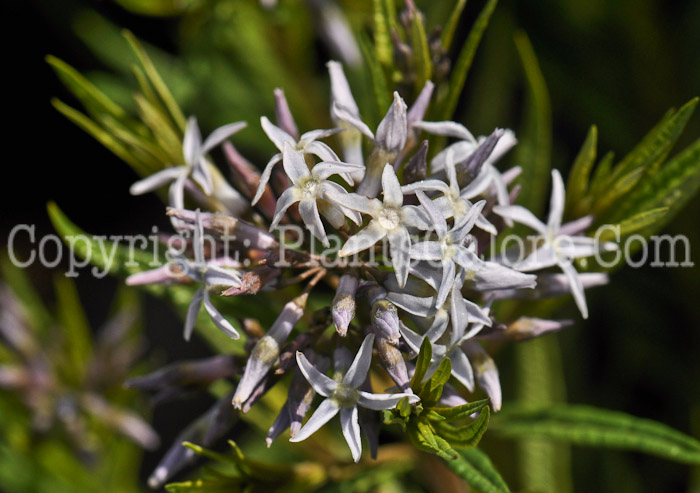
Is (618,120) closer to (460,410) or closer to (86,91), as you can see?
(460,410)

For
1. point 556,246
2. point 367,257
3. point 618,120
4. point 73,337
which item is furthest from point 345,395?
point 618,120

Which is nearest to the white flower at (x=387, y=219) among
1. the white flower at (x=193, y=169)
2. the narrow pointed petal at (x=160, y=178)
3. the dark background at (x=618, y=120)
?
the white flower at (x=193, y=169)

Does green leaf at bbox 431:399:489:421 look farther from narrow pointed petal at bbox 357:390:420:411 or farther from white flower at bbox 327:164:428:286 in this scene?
white flower at bbox 327:164:428:286

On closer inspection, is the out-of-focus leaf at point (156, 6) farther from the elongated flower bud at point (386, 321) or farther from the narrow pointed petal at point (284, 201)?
the elongated flower bud at point (386, 321)

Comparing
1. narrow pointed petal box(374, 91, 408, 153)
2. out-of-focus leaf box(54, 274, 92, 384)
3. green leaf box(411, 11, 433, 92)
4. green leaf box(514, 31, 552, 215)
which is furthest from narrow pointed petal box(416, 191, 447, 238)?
out-of-focus leaf box(54, 274, 92, 384)

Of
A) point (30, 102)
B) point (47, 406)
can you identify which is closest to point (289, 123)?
point (47, 406)
